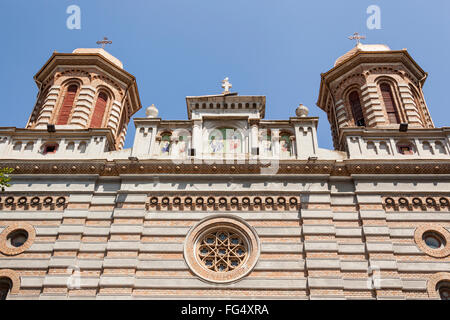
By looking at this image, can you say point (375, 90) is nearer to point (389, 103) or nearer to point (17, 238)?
point (389, 103)

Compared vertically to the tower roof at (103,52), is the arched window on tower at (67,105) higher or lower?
lower

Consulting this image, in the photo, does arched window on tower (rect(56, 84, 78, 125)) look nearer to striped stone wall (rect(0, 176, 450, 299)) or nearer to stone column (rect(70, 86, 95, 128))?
stone column (rect(70, 86, 95, 128))

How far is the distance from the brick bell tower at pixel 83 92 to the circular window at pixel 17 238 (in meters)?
5.48

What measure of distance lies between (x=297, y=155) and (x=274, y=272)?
4.63 meters

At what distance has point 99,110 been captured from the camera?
19719 millimetres

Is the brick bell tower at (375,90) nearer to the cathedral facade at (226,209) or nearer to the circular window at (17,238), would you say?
the cathedral facade at (226,209)

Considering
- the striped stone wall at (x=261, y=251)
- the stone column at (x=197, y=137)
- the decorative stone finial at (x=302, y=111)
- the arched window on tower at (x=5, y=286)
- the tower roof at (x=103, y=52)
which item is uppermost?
the tower roof at (x=103, y=52)

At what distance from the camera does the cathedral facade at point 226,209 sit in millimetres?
12586

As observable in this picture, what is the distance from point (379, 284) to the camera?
40.3ft

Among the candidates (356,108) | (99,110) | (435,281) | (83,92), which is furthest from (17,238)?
(356,108)

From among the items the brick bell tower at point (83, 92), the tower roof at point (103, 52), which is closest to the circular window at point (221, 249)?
the brick bell tower at point (83, 92)

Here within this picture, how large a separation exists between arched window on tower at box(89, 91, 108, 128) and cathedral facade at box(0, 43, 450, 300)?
0.94 m

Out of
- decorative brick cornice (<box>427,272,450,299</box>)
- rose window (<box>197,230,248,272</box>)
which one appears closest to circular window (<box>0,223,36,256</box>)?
rose window (<box>197,230,248,272</box>)

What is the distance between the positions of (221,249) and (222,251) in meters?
0.07
